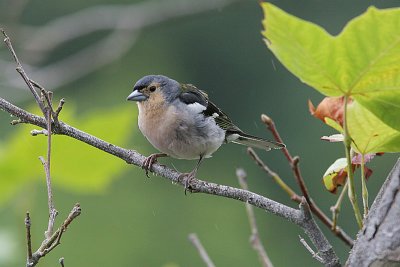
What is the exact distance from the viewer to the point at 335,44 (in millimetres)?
1267

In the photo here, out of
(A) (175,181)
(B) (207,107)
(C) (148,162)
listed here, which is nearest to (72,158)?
(C) (148,162)

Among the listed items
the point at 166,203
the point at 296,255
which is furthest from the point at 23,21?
the point at 296,255

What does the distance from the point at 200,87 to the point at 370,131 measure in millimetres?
21424

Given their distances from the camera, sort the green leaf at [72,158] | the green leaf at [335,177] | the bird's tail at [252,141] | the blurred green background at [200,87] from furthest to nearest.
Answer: the blurred green background at [200,87], the bird's tail at [252,141], the green leaf at [72,158], the green leaf at [335,177]

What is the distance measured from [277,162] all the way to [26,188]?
748 inches

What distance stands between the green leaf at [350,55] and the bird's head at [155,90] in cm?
251

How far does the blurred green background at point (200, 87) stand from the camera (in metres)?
10.2

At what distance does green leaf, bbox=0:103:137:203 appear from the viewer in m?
2.25

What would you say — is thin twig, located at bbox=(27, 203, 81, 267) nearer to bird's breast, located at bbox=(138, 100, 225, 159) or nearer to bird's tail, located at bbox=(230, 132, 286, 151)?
bird's breast, located at bbox=(138, 100, 225, 159)

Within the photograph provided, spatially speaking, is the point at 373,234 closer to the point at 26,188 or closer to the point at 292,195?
the point at 292,195

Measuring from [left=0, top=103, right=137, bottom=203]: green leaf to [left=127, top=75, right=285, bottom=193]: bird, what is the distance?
89 centimetres

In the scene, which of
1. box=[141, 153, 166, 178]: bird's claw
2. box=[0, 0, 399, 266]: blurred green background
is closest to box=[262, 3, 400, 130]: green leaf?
box=[141, 153, 166, 178]: bird's claw

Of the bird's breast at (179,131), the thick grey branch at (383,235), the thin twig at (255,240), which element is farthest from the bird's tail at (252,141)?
the thick grey branch at (383,235)

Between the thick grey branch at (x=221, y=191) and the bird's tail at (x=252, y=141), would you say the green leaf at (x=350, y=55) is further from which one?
the bird's tail at (x=252, y=141)
